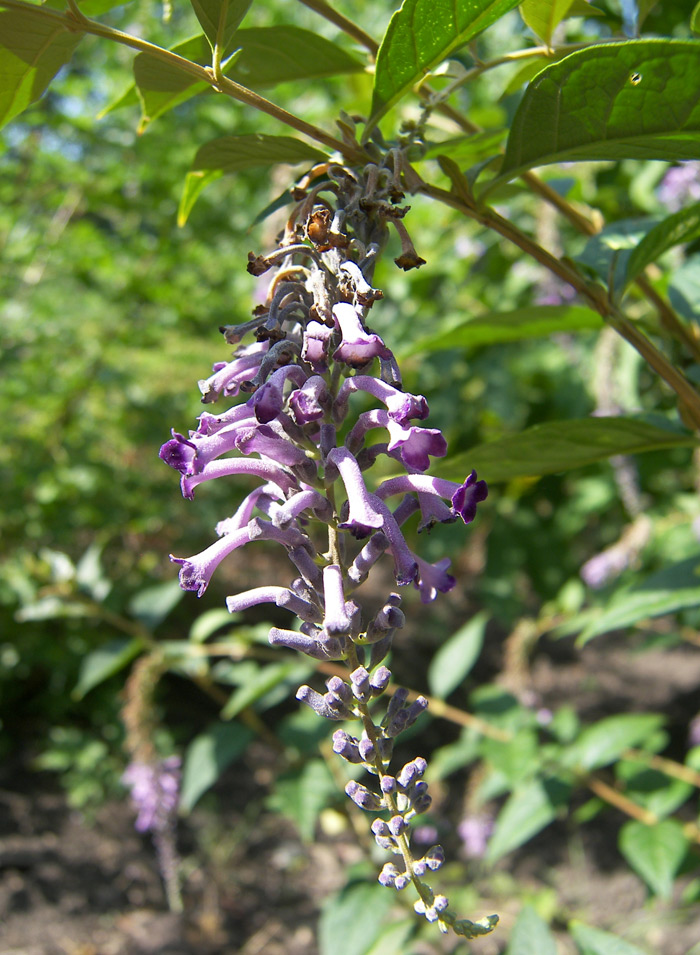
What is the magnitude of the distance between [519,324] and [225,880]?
12.6ft

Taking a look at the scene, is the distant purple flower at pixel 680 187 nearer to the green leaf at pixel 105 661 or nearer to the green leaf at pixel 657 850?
the green leaf at pixel 657 850

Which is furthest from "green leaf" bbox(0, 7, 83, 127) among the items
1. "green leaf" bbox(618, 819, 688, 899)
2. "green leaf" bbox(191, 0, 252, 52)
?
"green leaf" bbox(618, 819, 688, 899)

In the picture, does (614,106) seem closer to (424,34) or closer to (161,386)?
(424,34)

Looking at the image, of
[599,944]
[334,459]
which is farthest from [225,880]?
[334,459]

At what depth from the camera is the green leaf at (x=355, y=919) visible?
6.57 feet

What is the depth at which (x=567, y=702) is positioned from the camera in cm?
518

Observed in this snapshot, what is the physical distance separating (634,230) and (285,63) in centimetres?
71

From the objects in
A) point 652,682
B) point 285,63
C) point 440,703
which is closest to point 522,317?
point 285,63

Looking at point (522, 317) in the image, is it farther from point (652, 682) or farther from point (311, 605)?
point (652, 682)

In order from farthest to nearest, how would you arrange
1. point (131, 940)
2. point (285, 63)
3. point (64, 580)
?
point (131, 940) → point (64, 580) → point (285, 63)

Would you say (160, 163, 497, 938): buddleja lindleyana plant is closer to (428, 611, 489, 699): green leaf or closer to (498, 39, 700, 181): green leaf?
(498, 39, 700, 181): green leaf

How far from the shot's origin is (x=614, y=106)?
2.84 ft

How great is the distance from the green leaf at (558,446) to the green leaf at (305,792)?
1.56 m

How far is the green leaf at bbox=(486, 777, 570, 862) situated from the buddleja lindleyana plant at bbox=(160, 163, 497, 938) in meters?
1.45
